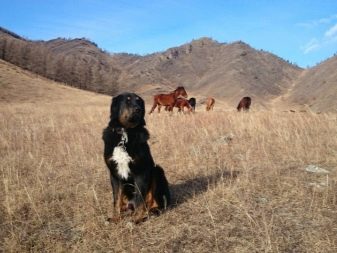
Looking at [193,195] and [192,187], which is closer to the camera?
[193,195]

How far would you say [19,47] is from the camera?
71.6 m

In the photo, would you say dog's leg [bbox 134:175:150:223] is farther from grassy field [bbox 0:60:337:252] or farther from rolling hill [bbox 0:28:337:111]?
rolling hill [bbox 0:28:337:111]

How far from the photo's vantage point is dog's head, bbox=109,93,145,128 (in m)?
5.01

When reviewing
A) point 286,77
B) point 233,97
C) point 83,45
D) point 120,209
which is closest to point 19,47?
point 233,97

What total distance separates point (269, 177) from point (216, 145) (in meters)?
2.79

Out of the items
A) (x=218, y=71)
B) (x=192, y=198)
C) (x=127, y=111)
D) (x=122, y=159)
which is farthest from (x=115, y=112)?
(x=218, y=71)

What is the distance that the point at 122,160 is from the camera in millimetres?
4953

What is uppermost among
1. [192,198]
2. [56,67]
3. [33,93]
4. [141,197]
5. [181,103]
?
[56,67]

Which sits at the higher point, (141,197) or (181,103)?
(181,103)

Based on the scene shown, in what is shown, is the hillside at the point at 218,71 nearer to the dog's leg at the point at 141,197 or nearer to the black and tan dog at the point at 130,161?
the black and tan dog at the point at 130,161

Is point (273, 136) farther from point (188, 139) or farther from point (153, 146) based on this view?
point (153, 146)

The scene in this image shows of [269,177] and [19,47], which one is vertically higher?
[19,47]

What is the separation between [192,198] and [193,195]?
0.22ft

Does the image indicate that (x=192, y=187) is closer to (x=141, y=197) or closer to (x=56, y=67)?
(x=141, y=197)
